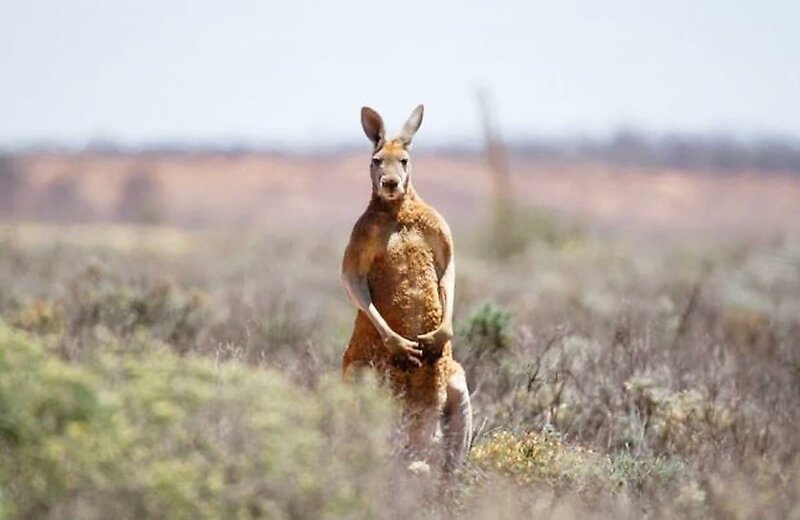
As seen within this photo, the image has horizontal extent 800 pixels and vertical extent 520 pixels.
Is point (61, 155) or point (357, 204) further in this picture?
point (357, 204)

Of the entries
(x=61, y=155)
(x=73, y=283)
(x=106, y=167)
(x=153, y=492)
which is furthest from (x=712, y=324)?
(x=106, y=167)

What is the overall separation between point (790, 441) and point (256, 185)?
57782 mm

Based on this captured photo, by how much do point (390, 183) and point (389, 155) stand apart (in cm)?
21

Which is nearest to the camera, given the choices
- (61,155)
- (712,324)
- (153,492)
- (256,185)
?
(153,492)

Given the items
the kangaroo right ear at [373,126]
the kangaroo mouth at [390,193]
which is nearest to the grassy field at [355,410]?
the kangaroo mouth at [390,193]

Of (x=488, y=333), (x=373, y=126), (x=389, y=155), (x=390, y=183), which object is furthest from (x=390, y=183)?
(x=488, y=333)

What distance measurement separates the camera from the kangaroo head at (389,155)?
10047mm

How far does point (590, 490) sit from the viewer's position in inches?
383

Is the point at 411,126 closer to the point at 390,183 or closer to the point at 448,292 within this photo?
the point at 390,183

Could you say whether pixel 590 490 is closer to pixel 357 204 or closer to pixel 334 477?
pixel 334 477

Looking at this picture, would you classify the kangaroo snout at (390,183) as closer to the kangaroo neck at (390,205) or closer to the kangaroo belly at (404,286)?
the kangaroo neck at (390,205)

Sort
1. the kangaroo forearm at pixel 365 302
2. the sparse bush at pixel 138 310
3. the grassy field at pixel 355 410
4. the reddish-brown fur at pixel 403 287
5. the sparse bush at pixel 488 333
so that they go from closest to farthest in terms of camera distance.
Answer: the grassy field at pixel 355 410
the kangaroo forearm at pixel 365 302
the reddish-brown fur at pixel 403 287
the sparse bush at pixel 488 333
the sparse bush at pixel 138 310

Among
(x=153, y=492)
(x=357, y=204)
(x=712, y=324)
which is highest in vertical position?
(x=153, y=492)

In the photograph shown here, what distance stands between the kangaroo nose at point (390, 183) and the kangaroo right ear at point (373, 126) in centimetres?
37
